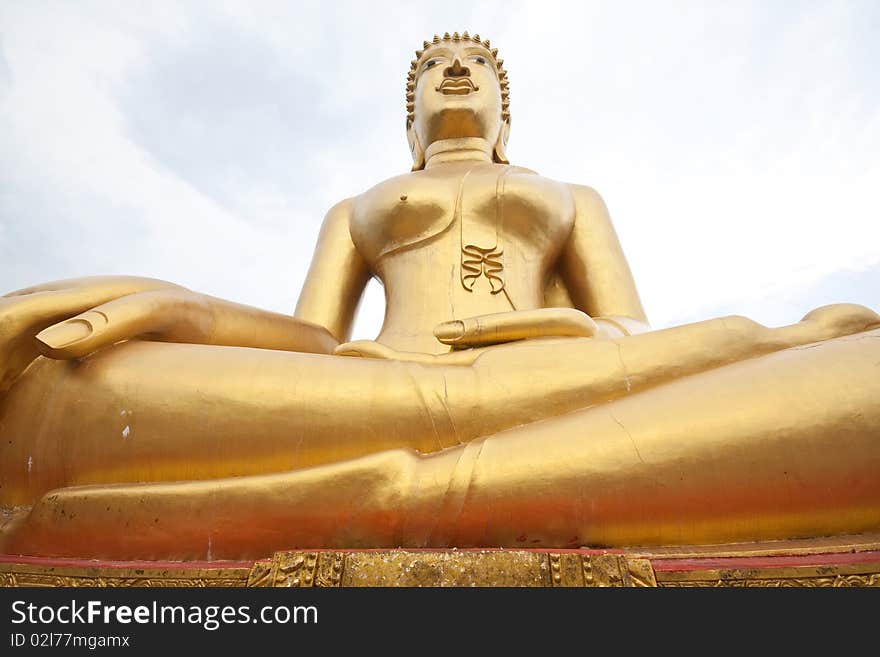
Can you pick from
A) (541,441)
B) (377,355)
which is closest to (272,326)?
(377,355)

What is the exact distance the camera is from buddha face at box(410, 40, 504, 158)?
3627 millimetres

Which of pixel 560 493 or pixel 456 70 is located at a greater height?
pixel 456 70

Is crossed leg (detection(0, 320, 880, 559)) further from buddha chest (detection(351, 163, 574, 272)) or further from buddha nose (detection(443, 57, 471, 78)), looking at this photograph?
buddha nose (detection(443, 57, 471, 78))

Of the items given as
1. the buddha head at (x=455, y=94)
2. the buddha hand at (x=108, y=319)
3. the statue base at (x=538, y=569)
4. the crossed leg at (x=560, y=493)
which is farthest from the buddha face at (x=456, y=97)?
the statue base at (x=538, y=569)

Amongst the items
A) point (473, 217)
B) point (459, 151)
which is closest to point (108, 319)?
point (473, 217)

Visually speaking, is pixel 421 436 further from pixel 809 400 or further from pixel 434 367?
pixel 809 400

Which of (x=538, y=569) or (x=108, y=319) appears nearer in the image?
(x=538, y=569)

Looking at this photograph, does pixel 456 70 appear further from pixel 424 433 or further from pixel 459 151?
pixel 424 433

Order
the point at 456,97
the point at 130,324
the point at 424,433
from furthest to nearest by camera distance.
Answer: the point at 456,97, the point at 130,324, the point at 424,433

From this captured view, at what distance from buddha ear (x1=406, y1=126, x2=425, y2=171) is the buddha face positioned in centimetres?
6

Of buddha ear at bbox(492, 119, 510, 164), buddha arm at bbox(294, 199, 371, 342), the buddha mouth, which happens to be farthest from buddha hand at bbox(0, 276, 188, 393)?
buddha ear at bbox(492, 119, 510, 164)

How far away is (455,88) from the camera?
3658 millimetres

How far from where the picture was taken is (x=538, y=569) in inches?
56.4

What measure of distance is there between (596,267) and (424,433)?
65.4 inches
